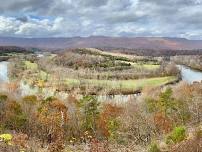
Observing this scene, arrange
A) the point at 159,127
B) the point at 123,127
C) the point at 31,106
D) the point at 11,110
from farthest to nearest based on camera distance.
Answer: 1. the point at 31,106
2. the point at 11,110
3. the point at 159,127
4. the point at 123,127

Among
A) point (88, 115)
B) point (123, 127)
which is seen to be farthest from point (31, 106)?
point (123, 127)

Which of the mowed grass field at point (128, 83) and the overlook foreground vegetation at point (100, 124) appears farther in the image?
the mowed grass field at point (128, 83)

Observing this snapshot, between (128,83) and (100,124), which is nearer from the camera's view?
(100,124)

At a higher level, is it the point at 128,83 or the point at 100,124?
the point at 100,124

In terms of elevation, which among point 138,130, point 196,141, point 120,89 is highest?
point 196,141

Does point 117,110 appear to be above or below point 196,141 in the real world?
below

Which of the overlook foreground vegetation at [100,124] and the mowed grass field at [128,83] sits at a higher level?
the overlook foreground vegetation at [100,124]

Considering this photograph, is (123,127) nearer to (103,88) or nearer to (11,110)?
(11,110)

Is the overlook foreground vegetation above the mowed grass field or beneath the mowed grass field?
above

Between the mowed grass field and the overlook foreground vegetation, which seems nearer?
the overlook foreground vegetation

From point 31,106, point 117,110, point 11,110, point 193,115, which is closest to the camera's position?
point 193,115

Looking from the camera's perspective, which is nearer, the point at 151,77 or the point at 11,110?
the point at 11,110
